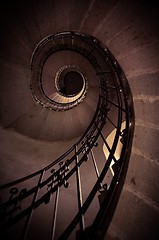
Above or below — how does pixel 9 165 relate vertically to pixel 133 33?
below

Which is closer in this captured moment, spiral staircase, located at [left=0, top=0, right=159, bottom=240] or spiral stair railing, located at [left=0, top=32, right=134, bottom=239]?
spiral stair railing, located at [left=0, top=32, right=134, bottom=239]

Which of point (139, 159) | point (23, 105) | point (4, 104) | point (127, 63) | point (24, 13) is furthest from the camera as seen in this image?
point (23, 105)

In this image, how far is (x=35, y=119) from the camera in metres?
6.14

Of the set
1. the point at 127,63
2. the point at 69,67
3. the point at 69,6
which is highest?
the point at 69,67

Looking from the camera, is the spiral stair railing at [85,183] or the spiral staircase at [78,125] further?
the spiral staircase at [78,125]

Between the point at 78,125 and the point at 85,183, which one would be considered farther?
the point at 78,125

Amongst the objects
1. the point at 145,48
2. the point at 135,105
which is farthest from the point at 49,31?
the point at 135,105

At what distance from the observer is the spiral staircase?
1901 millimetres

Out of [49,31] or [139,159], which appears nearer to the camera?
[139,159]

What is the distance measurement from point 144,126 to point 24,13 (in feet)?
13.3

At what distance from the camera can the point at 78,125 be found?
261 inches

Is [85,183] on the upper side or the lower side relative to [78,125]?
lower

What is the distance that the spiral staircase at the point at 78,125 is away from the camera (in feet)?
6.24

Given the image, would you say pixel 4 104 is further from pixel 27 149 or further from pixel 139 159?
pixel 139 159
